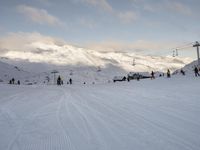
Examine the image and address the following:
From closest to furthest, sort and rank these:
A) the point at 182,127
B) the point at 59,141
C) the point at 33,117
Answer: the point at 59,141, the point at 182,127, the point at 33,117

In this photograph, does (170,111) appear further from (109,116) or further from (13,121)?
(13,121)

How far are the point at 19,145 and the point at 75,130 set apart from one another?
5.68 feet

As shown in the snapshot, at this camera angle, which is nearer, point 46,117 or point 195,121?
point 195,121

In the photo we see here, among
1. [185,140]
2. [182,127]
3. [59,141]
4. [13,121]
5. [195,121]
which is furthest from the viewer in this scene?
[13,121]

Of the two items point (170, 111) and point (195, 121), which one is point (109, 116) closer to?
point (170, 111)

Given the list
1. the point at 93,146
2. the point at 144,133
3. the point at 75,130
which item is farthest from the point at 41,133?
the point at 144,133

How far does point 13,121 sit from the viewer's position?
9.61 metres

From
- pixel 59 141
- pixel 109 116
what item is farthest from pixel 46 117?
pixel 59 141

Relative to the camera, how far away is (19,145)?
6574mm

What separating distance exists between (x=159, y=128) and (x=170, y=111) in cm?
285

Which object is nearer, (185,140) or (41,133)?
(185,140)

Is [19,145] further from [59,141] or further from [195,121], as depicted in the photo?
[195,121]

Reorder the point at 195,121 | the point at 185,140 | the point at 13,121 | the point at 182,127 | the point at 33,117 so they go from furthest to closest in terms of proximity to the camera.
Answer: the point at 33,117 → the point at 13,121 → the point at 195,121 → the point at 182,127 → the point at 185,140

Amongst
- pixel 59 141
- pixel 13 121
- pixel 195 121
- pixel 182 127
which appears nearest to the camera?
pixel 59 141
